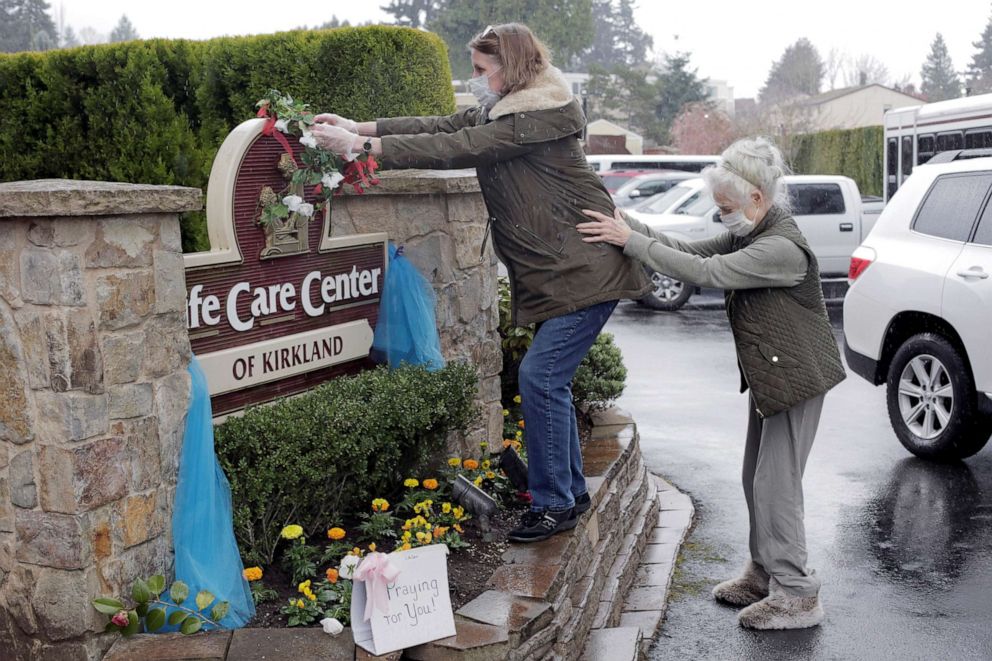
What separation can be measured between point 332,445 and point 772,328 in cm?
166

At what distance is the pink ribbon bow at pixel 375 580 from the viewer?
10.5 feet

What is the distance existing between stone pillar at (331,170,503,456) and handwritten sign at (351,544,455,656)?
66.6 inches

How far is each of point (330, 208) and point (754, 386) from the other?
70.6 inches

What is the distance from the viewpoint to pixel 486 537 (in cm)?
421

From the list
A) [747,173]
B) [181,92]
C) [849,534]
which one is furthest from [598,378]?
[181,92]

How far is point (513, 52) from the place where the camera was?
13.0 feet

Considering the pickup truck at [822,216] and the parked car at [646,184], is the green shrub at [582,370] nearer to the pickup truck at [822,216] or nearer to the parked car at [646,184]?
the pickup truck at [822,216]

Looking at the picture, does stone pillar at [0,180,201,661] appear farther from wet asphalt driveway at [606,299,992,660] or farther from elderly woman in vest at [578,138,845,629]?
wet asphalt driveway at [606,299,992,660]

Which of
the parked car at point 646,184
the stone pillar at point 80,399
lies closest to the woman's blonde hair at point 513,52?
the stone pillar at point 80,399

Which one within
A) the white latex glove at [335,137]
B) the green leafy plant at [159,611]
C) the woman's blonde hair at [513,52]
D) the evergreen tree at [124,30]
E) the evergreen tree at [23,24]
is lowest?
the green leafy plant at [159,611]

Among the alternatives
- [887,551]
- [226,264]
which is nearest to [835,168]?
[887,551]

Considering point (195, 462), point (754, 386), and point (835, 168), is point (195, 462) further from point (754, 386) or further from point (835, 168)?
point (835, 168)

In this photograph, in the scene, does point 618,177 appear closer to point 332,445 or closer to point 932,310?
point 932,310

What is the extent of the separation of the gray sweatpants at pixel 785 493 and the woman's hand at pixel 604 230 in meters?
0.88
